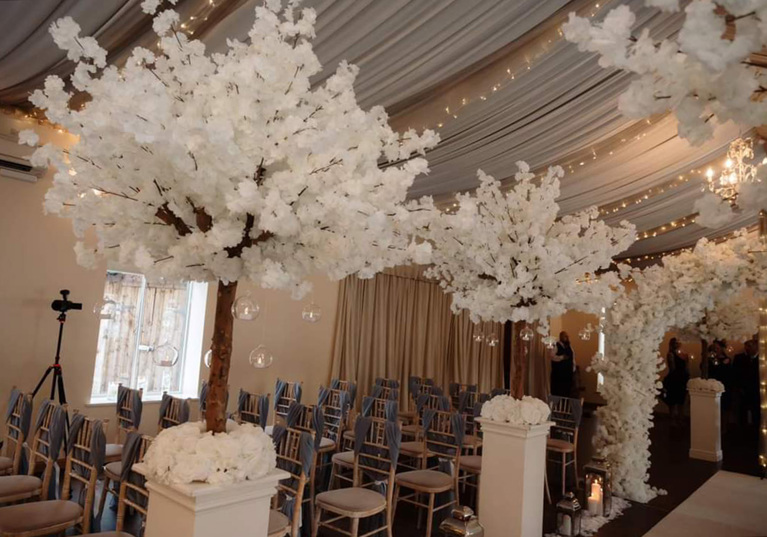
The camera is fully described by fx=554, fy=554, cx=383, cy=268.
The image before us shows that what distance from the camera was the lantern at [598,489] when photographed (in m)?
5.45

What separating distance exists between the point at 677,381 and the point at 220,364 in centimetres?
1240

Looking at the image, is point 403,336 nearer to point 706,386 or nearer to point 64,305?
point 706,386

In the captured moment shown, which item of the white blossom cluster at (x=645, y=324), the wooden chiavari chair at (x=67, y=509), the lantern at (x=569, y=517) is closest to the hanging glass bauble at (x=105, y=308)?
the wooden chiavari chair at (x=67, y=509)

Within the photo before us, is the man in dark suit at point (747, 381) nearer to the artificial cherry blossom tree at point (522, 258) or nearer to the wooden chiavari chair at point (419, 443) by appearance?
the wooden chiavari chair at point (419, 443)

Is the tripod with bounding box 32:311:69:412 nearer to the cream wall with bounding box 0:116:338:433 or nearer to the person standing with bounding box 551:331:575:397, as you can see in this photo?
the cream wall with bounding box 0:116:338:433

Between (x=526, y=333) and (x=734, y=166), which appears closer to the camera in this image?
(x=526, y=333)

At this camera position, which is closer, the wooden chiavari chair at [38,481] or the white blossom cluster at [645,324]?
the wooden chiavari chair at [38,481]

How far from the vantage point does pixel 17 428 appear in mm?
4305

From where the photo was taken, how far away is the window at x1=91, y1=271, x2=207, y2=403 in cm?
721

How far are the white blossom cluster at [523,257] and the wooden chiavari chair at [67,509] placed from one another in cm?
264

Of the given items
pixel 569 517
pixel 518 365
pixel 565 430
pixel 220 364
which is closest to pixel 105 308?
pixel 518 365

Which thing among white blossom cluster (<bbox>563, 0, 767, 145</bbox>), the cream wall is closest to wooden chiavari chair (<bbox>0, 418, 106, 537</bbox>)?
the cream wall

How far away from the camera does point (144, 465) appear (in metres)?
2.22

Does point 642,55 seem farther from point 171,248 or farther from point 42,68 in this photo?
point 42,68
